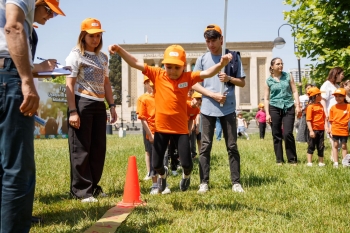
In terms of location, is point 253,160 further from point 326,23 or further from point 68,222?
point 326,23

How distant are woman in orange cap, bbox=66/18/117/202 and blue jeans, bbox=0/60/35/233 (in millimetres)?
2339

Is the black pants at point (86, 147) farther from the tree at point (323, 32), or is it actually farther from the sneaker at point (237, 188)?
the tree at point (323, 32)

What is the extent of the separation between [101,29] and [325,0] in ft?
44.0

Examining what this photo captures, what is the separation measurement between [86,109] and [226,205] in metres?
2.10

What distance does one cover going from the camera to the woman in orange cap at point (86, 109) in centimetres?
538

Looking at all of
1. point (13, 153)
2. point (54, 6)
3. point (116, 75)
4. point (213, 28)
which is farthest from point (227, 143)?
point (116, 75)

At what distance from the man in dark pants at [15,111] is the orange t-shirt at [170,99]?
238 cm

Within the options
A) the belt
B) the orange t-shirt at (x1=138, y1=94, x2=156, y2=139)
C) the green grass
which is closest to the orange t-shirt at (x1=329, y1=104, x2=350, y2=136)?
the green grass

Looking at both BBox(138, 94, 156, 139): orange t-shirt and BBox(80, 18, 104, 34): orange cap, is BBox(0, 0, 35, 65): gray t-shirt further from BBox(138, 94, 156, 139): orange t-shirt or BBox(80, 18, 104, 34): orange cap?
Result: BBox(138, 94, 156, 139): orange t-shirt

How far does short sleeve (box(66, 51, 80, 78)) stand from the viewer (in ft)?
17.7

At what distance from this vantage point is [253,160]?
9.66m

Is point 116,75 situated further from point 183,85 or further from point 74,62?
point 183,85

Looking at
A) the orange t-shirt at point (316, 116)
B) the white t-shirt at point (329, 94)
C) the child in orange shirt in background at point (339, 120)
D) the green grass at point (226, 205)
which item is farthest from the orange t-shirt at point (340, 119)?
the green grass at point (226, 205)

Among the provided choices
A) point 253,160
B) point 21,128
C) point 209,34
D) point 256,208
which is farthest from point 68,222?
point 253,160
